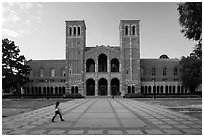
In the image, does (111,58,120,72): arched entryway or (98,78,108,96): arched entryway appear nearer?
(98,78,108,96): arched entryway

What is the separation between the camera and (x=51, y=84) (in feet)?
265

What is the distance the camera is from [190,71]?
234 ft

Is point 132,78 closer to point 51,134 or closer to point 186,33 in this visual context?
point 186,33

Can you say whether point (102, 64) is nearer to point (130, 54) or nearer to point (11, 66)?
point (130, 54)

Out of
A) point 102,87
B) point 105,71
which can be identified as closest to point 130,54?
point 105,71

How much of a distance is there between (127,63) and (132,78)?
4.28 meters

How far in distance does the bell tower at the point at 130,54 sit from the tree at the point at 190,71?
40.0 feet

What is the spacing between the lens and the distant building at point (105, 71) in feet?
245

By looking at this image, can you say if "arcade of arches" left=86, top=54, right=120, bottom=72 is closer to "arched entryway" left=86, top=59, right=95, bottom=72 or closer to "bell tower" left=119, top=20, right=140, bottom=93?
"arched entryway" left=86, top=59, right=95, bottom=72

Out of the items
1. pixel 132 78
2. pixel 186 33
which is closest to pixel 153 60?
pixel 132 78

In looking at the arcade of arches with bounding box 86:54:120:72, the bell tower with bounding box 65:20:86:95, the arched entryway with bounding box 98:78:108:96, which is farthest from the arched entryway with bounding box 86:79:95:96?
the bell tower with bounding box 65:20:86:95

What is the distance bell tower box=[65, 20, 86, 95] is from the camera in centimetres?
7494

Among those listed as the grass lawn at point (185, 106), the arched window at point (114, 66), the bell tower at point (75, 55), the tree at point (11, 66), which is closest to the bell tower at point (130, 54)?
the arched window at point (114, 66)

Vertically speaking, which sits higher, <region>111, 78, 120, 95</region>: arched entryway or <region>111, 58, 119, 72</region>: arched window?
<region>111, 58, 119, 72</region>: arched window
